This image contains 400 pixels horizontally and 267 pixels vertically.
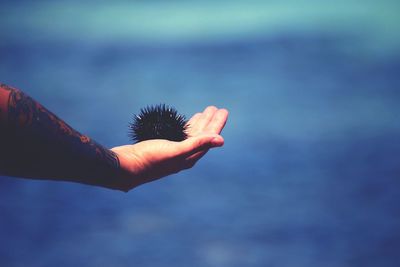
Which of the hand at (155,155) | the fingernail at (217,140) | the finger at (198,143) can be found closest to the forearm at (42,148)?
the hand at (155,155)

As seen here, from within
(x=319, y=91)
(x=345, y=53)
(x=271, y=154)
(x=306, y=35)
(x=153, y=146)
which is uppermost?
(x=306, y=35)

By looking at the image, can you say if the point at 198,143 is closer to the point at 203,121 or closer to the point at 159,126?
the point at 159,126

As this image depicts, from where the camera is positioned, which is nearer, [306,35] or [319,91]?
[319,91]

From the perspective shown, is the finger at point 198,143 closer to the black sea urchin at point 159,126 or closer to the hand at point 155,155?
the hand at point 155,155

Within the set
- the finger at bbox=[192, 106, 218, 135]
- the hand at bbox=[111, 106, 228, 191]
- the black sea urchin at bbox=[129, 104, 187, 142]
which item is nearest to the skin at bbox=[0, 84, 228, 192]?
the hand at bbox=[111, 106, 228, 191]

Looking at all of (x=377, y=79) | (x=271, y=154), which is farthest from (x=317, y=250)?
(x=377, y=79)

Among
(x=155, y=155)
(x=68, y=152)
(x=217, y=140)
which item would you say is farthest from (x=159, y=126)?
(x=68, y=152)

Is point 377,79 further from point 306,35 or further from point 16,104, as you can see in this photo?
point 16,104
